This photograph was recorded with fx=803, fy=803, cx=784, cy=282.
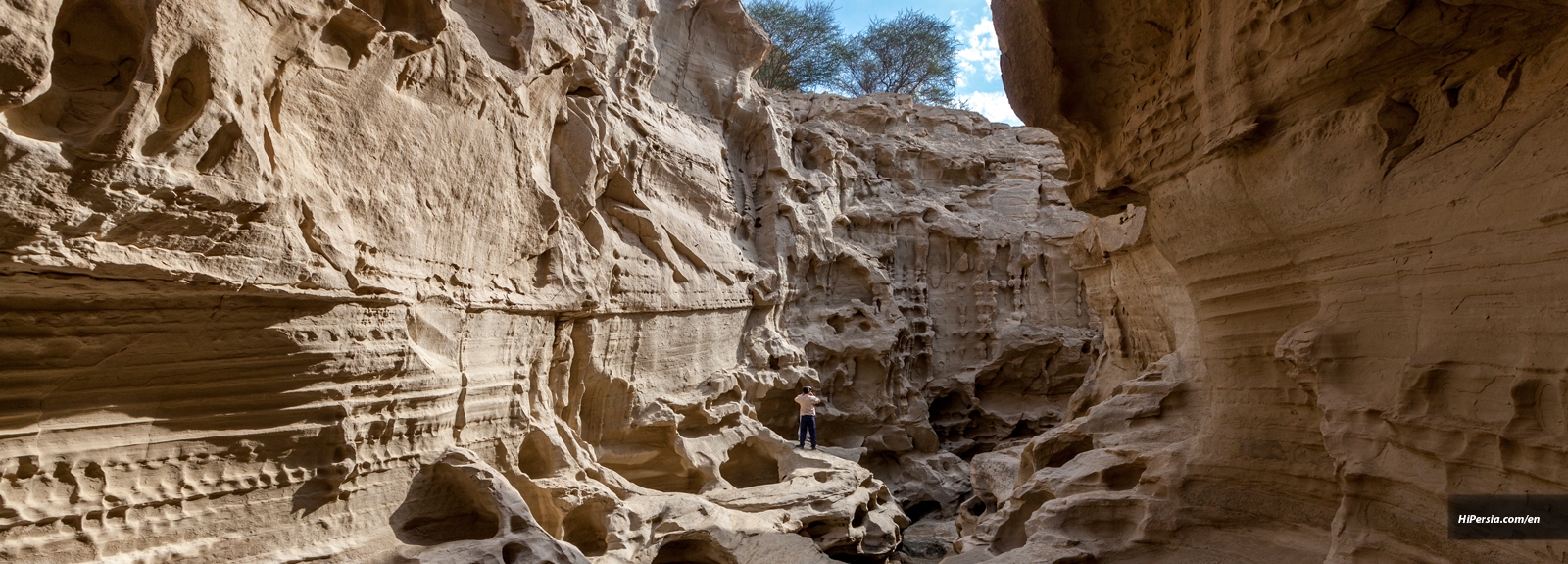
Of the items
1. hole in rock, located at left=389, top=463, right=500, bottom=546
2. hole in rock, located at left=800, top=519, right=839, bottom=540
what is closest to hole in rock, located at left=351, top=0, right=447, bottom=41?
hole in rock, located at left=389, top=463, right=500, bottom=546

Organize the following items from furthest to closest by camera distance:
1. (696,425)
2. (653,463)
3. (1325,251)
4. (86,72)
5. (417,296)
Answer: (696,425), (653,463), (417,296), (1325,251), (86,72)

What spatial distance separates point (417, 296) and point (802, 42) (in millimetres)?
20073

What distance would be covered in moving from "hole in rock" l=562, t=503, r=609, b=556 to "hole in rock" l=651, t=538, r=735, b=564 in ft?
2.19

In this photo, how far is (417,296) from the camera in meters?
6.95

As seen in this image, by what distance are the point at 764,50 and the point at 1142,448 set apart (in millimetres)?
9947

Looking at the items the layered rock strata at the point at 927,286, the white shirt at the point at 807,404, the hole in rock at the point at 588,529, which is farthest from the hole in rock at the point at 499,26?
the layered rock strata at the point at 927,286

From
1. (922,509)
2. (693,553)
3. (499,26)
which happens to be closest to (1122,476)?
(693,553)

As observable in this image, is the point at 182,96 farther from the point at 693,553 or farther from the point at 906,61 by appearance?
the point at 906,61

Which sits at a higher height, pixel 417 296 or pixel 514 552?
pixel 417 296

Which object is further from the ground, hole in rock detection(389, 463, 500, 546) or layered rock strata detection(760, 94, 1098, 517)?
layered rock strata detection(760, 94, 1098, 517)

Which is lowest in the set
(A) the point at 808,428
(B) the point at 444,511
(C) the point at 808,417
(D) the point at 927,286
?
(B) the point at 444,511

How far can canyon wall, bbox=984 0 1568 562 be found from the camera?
363 centimetres

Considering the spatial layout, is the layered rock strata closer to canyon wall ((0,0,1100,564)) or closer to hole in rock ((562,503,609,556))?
canyon wall ((0,0,1100,564))

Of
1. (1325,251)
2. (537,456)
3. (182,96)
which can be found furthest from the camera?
(537,456)
